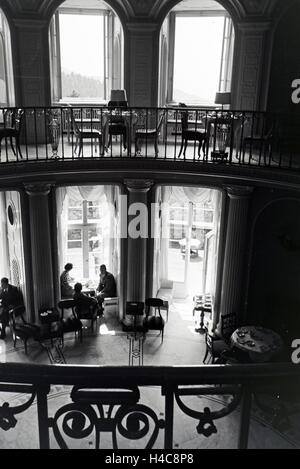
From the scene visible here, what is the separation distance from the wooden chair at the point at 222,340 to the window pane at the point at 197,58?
22.3 ft

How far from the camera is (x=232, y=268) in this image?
1211 centimetres

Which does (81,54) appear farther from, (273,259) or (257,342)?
(257,342)

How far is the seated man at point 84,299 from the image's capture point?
483 inches

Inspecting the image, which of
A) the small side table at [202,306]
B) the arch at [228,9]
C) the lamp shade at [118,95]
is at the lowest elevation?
the small side table at [202,306]

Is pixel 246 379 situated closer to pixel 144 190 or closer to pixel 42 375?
pixel 42 375

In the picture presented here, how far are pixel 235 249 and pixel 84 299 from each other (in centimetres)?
390

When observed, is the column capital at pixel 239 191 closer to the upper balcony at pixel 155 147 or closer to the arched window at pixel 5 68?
the upper balcony at pixel 155 147

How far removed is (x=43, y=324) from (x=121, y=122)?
17.5ft

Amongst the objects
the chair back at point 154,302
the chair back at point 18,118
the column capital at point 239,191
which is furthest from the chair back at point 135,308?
the chair back at point 18,118

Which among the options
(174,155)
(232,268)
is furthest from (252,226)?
(174,155)

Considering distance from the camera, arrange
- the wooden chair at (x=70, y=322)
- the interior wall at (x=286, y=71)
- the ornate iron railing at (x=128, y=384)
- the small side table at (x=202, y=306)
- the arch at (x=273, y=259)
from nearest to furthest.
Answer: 1. the ornate iron railing at (x=128, y=384)
2. the arch at (x=273, y=259)
3. the wooden chair at (x=70, y=322)
4. the interior wall at (x=286, y=71)
5. the small side table at (x=202, y=306)

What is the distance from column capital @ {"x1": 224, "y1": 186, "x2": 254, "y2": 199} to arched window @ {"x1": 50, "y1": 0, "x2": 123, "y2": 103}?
5.31m

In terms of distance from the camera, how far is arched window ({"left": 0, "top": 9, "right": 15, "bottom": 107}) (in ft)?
42.4

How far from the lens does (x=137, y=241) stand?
12.6 metres
